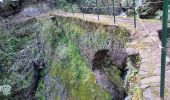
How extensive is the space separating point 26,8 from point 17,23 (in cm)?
324

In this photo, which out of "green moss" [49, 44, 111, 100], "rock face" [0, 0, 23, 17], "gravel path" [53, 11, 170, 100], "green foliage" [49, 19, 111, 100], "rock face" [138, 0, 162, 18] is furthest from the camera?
"rock face" [0, 0, 23, 17]

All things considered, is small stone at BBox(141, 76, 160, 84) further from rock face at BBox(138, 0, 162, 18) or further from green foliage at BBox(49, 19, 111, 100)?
rock face at BBox(138, 0, 162, 18)

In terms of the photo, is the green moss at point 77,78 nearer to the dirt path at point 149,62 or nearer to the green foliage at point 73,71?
the green foliage at point 73,71

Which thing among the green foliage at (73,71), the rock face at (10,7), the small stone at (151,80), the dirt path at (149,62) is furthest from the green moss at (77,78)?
the rock face at (10,7)

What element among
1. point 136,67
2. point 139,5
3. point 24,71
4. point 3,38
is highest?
point 139,5

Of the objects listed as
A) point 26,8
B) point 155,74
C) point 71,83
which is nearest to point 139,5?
point 71,83

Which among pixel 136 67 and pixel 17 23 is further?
pixel 17 23

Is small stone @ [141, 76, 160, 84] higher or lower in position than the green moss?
higher

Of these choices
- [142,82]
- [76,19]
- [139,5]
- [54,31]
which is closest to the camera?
[142,82]

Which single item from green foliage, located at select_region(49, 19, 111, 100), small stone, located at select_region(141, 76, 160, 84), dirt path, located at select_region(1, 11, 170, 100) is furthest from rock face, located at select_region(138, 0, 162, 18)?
small stone, located at select_region(141, 76, 160, 84)

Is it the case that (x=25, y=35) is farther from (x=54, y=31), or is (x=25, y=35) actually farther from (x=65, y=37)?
(x=65, y=37)

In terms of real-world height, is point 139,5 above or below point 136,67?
above

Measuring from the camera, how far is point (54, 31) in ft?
→ 43.2

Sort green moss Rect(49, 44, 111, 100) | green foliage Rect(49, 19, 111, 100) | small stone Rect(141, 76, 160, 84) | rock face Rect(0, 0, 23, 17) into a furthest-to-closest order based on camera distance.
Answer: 1. rock face Rect(0, 0, 23, 17)
2. green foliage Rect(49, 19, 111, 100)
3. green moss Rect(49, 44, 111, 100)
4. small stone Rect(141, 76, 160, 84)
